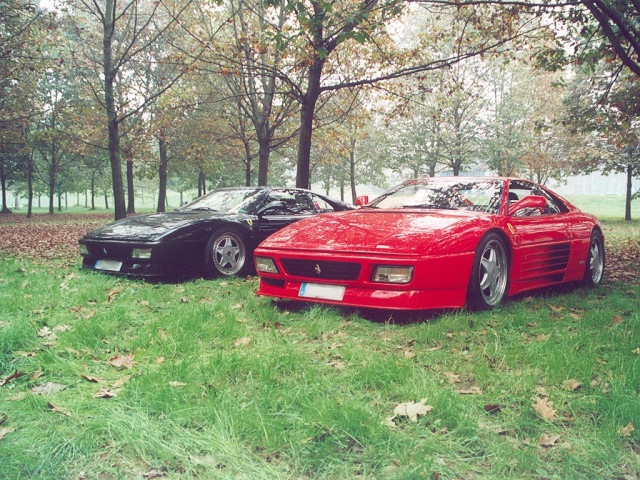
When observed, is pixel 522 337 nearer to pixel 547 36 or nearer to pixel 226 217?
pixel 226 217

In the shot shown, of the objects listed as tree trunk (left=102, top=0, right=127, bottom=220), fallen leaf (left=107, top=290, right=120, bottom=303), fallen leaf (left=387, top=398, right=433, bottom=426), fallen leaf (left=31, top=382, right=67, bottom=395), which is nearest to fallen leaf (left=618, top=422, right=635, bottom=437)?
fallen leaf (left=387, top=398, right=433, bottom=426)

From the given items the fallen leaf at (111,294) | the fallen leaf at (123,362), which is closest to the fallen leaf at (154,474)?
the fallen leaf at (123,362)

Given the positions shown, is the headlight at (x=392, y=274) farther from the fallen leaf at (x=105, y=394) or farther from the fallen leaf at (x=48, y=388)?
the fallen leaf at (x=48, y=388)

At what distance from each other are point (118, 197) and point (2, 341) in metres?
10.3

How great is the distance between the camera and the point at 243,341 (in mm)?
3623

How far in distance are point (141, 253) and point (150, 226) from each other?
471 millimetres

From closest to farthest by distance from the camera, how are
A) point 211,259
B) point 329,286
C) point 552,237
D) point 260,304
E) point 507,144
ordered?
point 329,286 < point 260,304 < point 552,237 < point 211,259 < point 507,144

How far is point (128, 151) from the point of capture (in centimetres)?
2214

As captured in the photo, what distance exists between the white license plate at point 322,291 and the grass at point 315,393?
0.59ft

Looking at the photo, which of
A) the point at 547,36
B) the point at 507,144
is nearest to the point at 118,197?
the point at 547,36

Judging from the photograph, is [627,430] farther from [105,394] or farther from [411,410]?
[105,394]

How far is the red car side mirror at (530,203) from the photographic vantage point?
482 centimetres

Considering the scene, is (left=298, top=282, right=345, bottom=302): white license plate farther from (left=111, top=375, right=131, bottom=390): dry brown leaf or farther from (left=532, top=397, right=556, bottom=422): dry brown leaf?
(left=532, top=397, right=556, bottom=422): dry brown leaf

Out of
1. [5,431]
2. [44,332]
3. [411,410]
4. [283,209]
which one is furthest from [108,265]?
[411,410]
